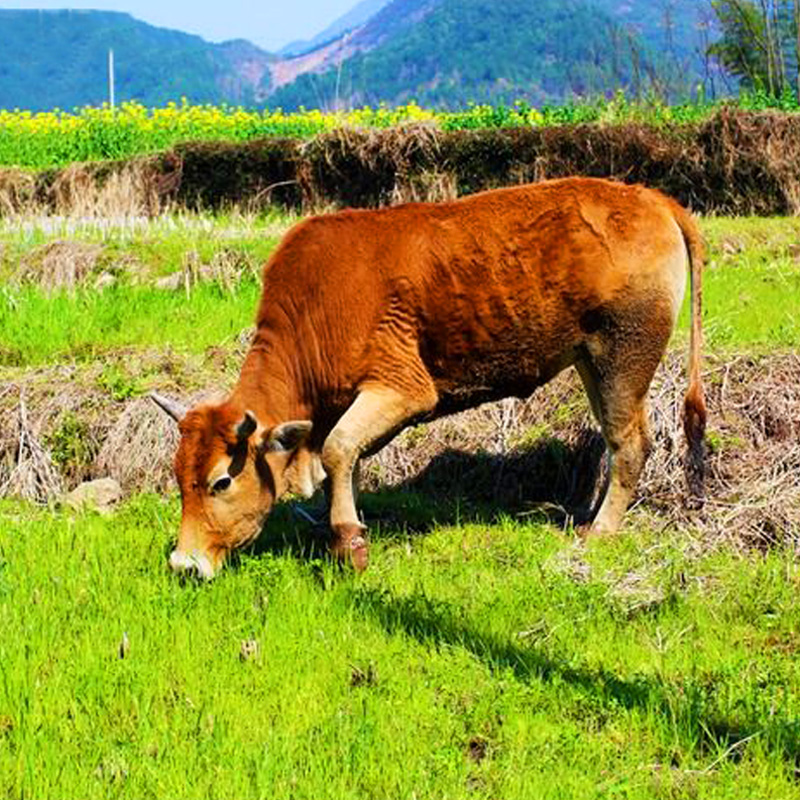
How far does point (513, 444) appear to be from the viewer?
8.40m

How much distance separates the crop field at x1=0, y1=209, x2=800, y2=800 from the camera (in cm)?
439

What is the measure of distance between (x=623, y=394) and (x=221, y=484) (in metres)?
2.39

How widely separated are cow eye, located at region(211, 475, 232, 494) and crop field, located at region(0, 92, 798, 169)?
12950 mm

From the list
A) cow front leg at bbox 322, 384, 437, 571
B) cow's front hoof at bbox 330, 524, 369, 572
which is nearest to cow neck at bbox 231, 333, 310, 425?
cow front leg at bbox 322, 384, 437, 571

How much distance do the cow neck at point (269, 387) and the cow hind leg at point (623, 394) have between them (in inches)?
66.6

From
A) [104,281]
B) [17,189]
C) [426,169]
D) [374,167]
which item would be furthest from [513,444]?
[17,189]

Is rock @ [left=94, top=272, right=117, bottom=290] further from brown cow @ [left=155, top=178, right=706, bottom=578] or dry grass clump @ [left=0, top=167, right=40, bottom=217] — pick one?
dry grass clump @ [left=0, top=167, right=40, bottom=217]

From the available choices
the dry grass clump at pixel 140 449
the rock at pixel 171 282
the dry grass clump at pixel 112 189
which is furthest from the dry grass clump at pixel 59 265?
the dry grass clump at pixel 112 189

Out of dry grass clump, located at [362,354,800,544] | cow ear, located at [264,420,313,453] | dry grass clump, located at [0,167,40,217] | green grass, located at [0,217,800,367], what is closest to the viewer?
cow ear, located at [264,420,313,453]

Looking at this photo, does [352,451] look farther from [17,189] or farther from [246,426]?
[17,189]

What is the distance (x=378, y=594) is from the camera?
6.04 metres

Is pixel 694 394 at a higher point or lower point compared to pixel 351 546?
higher

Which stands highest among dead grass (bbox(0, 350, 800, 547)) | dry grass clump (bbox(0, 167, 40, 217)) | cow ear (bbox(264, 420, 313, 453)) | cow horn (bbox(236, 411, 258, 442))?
cow horn (bbox(236, 411, 258, 442))

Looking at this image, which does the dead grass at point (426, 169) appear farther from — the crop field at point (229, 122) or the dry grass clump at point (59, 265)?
the dry grass clump at point (59, 265)
